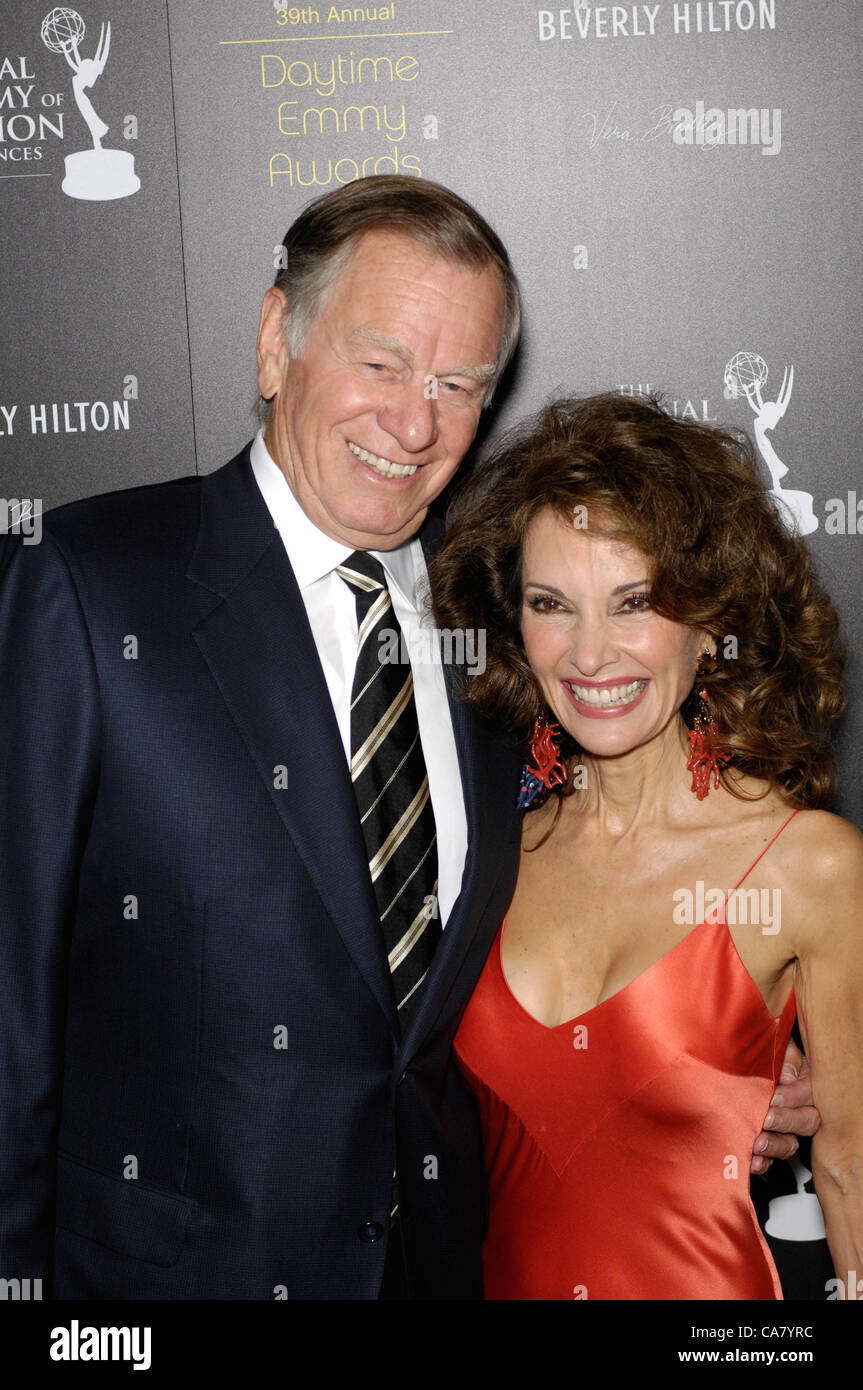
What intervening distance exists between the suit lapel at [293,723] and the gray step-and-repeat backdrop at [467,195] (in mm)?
1162

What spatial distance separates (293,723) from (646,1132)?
0.84m

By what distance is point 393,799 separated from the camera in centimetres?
182

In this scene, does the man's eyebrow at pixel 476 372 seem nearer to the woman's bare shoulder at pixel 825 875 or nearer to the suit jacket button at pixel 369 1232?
the woman's bare shoulder at pixel 825 875

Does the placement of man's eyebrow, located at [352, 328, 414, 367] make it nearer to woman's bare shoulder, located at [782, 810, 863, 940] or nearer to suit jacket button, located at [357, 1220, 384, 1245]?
woman's bare shoulder, located at [782, 810, 863, 940]

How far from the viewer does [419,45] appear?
2697mm

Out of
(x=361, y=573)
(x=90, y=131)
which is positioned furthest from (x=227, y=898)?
(x=90, y=131)

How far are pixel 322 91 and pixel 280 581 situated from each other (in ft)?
4.87

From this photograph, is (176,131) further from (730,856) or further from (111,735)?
(730,856)

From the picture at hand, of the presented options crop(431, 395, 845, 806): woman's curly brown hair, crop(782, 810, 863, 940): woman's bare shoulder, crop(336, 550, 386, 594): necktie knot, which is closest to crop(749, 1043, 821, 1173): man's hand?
crop(782, 810, 863, 940): woman's bare shoulder

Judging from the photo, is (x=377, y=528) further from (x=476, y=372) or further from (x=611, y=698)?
(x=611, y=698)

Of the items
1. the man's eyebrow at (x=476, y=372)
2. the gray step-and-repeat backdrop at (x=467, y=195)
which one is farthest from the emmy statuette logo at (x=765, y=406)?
the man's eyebrow at (x=476, y=372)

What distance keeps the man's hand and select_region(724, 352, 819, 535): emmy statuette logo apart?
4.30ft

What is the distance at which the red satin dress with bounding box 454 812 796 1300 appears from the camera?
190 cm

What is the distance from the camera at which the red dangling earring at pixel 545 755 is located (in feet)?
7.02
